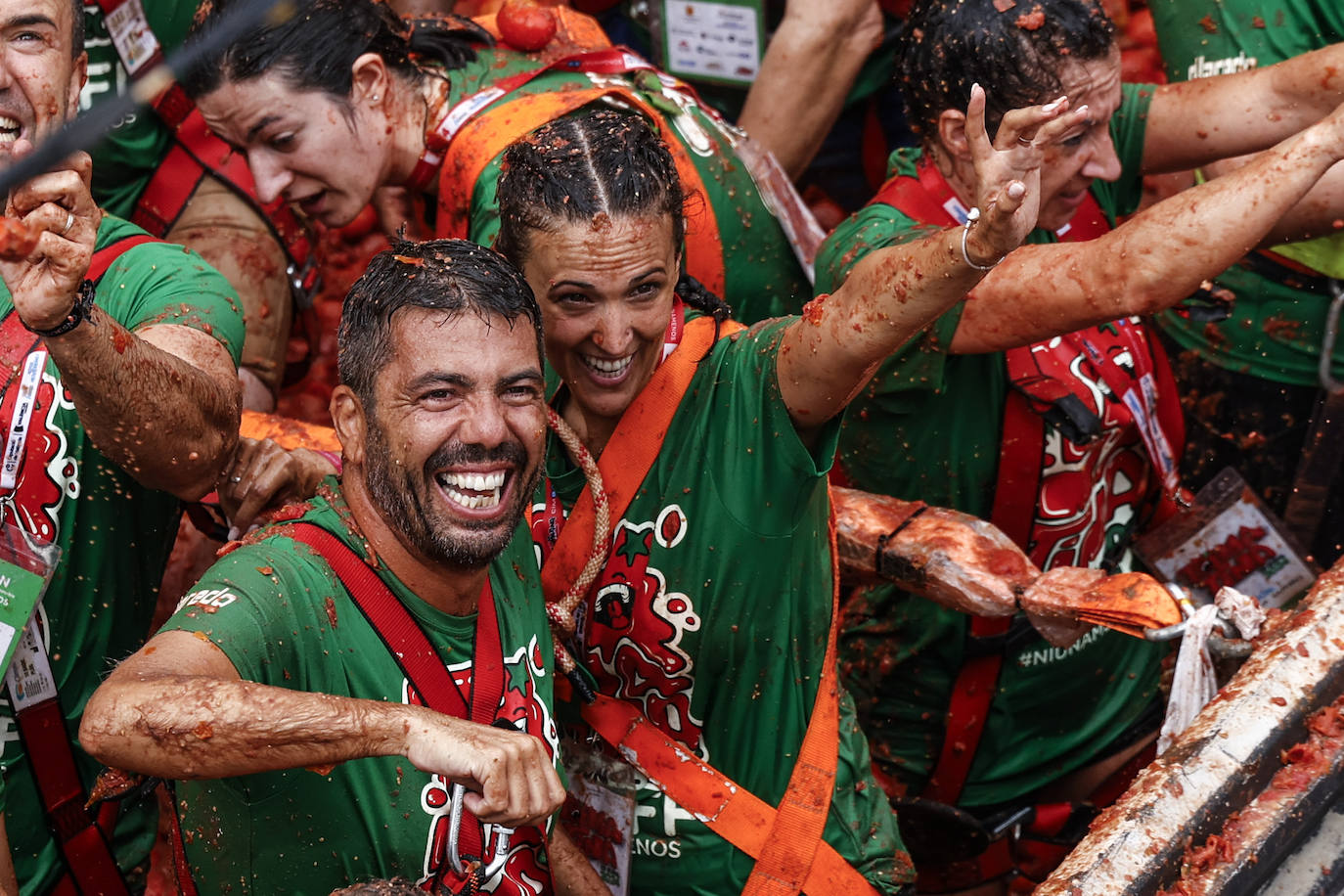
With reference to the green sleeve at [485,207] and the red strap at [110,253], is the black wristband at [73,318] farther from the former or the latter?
the green sleeve at [485,207]

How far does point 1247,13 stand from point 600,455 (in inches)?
102

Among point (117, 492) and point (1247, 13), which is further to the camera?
point (1247, 13)

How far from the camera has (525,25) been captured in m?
4.24

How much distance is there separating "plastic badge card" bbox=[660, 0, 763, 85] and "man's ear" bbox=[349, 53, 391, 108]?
1.76 m

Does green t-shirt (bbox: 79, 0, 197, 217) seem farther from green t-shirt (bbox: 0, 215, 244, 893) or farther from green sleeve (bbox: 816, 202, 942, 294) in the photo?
green sleeve (bbox: 816, 202, 942, 294)

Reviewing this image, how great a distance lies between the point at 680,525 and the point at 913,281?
0.72 metres

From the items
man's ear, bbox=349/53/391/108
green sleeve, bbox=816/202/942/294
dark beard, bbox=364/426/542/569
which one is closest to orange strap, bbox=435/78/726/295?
man's ear, bbox=349/53/391/108

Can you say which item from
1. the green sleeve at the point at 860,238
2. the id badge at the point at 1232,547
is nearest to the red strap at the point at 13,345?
the green sleeve at the point at 860,238

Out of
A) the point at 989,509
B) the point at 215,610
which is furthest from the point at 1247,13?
the point at 215,610

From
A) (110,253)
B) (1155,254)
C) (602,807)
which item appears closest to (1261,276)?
(1155,254)

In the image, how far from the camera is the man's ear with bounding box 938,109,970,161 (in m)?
3.61

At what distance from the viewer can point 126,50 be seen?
14.9 feet

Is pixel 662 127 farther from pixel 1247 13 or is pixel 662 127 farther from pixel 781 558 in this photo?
pixel 1247 13

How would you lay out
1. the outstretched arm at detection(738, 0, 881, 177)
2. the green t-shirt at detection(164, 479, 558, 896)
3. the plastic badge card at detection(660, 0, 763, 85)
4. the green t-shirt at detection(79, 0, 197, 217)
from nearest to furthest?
the green t-shirt at detection(164, 479, 558, 896) → the green t-shirt at detection(79, 0, 197, 217) → the outstretched arm at detection(738, 0, 881, 177) → the plastic badge card at detection(660, 0, 763, 85)
